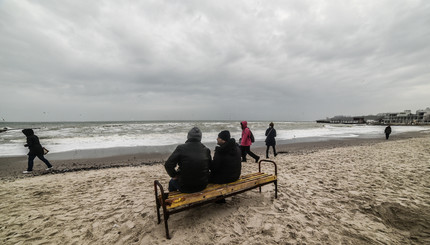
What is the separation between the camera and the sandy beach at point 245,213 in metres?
2.99

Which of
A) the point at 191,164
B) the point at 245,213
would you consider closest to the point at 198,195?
the point at 191,164

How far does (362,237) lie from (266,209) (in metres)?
1.66

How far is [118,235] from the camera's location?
318cm

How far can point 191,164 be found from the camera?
129 inches

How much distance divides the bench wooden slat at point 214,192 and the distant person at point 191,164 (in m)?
0.17

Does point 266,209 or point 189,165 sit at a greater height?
point 189,165

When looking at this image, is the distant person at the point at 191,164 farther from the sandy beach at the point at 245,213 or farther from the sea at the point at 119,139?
the sea at the point at 119,139

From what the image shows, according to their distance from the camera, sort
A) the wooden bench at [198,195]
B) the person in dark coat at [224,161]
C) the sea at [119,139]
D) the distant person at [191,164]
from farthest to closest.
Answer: the sea at [119,139] → the person in dark coat at [224,161] → the distant person at [191,164] → the wooden bench at [198,195]

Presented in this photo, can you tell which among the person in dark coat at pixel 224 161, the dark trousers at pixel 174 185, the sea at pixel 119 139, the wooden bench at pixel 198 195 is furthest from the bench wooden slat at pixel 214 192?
the sea at pixel 119 139

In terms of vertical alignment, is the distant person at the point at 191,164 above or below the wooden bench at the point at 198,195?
above

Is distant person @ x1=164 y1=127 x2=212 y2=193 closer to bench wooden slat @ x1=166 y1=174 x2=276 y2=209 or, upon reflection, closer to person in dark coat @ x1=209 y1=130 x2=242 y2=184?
bench wooden slat @ x1=166 y1=174 x2=276 y2=209

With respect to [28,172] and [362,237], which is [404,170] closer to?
[362,237]

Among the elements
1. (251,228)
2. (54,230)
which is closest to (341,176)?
(251,228)

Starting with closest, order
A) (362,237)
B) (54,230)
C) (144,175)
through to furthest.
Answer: (362,237), (54,230), (144,175)
